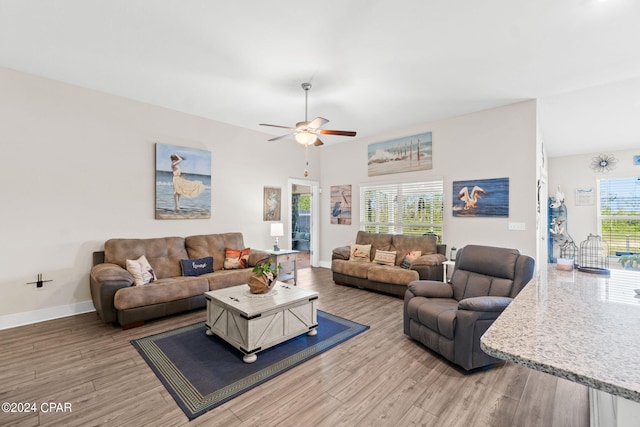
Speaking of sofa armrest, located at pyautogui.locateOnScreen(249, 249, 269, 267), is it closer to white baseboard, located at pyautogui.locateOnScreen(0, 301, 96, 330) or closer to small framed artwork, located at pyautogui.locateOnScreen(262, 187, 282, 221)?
small framed artwork, located at pyautogui.locateOnScreen(262, 187, 282, 221)

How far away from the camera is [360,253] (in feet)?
18.1

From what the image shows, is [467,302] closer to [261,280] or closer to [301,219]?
[261,280]

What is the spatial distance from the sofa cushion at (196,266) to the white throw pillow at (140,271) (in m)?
0.46

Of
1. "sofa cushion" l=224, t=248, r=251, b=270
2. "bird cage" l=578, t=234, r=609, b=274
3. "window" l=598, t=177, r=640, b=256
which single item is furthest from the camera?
"window" l=598, t=177, r=640, b=256

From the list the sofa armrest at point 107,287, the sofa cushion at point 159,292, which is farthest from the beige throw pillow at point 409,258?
the sofa armrest at point 107,287

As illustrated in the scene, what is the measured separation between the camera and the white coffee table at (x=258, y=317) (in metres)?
2.68

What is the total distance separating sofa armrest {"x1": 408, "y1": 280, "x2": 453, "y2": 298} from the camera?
3.12 m

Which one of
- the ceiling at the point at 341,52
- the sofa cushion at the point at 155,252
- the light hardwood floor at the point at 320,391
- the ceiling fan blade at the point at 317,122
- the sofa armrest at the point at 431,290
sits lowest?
the light hardwood floor at the point at 320,391

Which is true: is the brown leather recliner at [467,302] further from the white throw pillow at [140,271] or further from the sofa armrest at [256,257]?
the white throw pillow at [140,271]

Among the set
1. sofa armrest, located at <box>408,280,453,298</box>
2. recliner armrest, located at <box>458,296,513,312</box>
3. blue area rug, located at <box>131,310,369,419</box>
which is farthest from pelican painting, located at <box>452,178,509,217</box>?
blue area rug, located at <box>131,310,369,419</box>

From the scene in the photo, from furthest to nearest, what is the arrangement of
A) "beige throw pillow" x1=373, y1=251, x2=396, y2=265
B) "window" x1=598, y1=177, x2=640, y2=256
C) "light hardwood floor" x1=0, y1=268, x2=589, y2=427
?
"window" x1=598, y1=177, x2=640, y2=256 < "beige throw pillow" x1=373, y1=251, x2=396, y2=265 < "light hardwood floor" x1=0, y1=268, x2=589, y2=427

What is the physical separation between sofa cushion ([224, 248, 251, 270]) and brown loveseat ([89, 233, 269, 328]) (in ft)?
0.25

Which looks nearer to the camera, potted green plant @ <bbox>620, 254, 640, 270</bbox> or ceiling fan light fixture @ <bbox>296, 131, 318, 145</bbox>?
potted green plant @ <bbox>620, 254, 640, 270</bbox>

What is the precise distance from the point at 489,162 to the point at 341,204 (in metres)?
3.21
